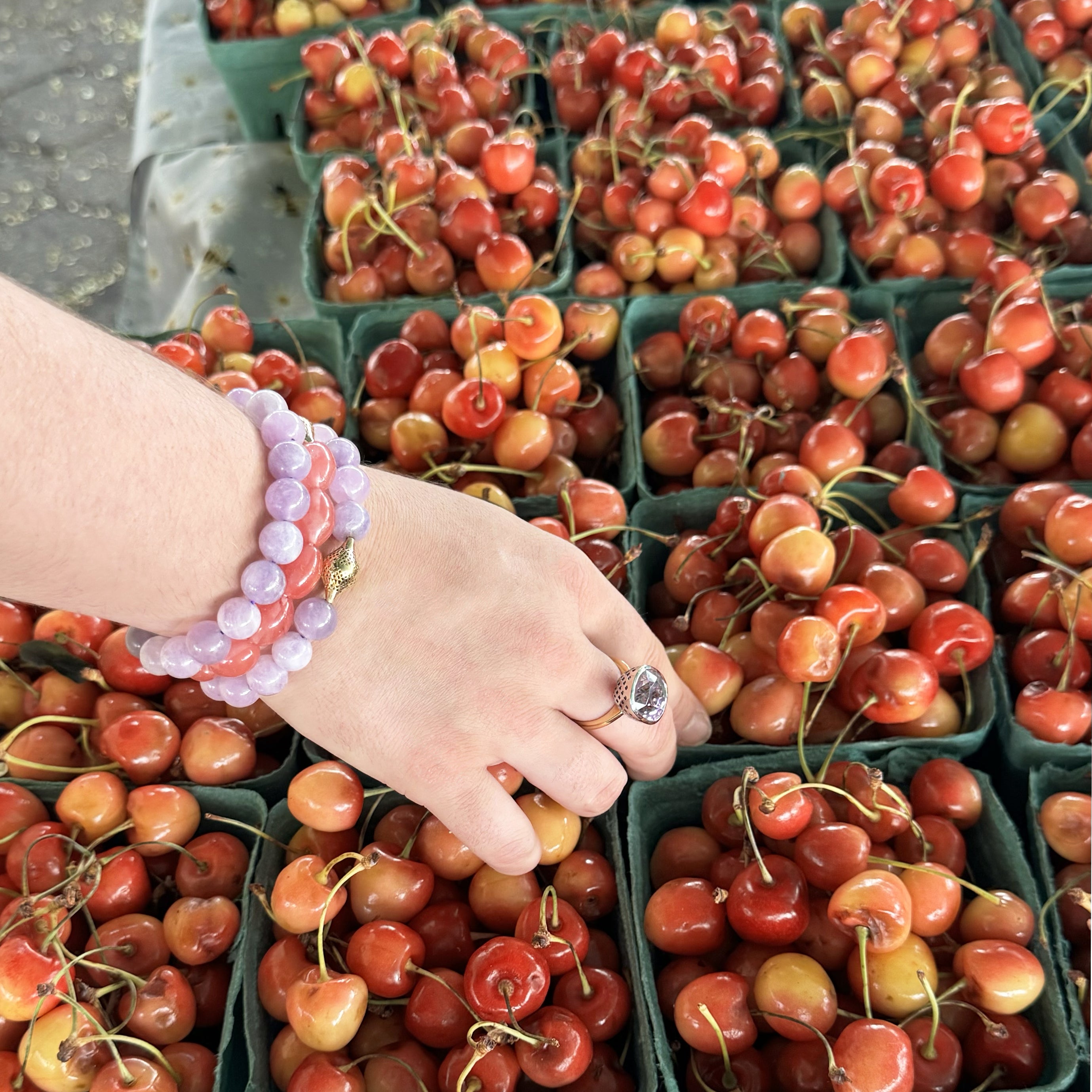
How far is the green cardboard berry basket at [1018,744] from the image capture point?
904mm

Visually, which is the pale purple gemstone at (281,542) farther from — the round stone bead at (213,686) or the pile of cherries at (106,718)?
the pile of cherries at (106,718)

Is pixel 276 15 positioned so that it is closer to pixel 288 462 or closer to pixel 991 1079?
pixel 288 462

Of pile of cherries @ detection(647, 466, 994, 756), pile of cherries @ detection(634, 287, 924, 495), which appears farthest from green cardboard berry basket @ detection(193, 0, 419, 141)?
pile of cherries @ detection(647, 466, 994, 756)

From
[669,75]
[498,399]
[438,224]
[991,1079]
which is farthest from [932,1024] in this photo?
[669,75]

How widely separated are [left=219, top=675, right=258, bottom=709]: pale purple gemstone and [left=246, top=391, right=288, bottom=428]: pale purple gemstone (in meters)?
0.19

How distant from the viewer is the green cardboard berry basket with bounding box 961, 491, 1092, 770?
90 centimetres

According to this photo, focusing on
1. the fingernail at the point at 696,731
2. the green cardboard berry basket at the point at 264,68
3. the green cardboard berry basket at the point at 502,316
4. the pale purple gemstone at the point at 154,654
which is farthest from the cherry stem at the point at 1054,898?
the green cardboard berry basket at the point at 264,68

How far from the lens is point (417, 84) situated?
164 cm

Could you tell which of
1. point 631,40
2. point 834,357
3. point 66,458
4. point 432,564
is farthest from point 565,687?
point 631,40

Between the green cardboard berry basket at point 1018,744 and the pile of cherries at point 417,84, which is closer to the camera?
the green cardboard berry basket at point 1018,744

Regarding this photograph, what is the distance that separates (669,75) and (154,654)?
1.32 m

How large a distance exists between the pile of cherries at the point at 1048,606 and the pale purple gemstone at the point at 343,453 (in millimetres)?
657

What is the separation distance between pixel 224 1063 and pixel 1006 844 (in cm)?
70

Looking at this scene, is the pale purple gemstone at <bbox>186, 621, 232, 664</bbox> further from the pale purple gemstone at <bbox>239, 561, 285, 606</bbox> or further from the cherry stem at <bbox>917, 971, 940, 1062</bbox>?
the cherry stem at <bbox>917, 971, 940, 1062</bbox>
